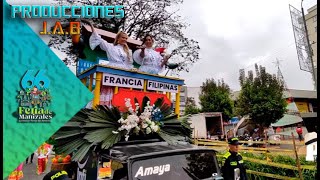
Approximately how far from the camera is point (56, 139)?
4082 mm

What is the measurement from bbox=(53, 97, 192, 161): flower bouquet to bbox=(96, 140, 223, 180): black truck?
0.16 metres

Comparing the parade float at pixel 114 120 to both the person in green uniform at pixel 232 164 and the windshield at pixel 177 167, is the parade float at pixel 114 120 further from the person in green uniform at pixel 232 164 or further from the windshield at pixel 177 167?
the person in green uniform at pixel 232 164

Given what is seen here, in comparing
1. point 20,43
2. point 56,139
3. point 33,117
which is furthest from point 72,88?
point 56,139

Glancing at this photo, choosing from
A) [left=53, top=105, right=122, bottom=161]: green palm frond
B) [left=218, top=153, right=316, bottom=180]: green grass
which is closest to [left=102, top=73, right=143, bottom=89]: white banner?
[left=53, top=105, right=122, bottom=161]: green palm frond

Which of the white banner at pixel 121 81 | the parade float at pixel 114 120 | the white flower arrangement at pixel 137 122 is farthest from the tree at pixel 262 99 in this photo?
the white flower arrangement at pixel 137 122

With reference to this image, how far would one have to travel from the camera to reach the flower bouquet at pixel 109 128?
12.7ft

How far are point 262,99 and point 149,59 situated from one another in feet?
54.8

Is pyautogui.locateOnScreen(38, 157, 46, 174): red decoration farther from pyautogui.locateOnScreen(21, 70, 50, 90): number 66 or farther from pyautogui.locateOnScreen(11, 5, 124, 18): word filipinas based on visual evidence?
pyautogui.locateOnScreen(11, 5, 124, 18): word filipinas

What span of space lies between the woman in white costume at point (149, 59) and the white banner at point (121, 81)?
598 mm

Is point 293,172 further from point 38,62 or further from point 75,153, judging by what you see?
point 38,62

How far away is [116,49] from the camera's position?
560 cm

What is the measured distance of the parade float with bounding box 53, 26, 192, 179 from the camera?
3.92 metres

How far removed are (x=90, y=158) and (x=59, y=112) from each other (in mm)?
1828

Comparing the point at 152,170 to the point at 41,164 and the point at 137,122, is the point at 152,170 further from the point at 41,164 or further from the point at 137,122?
the point at 41,164
